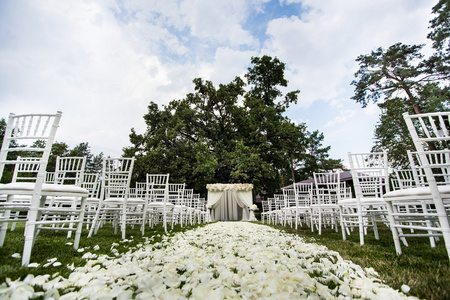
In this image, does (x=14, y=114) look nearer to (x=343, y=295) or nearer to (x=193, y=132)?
(x=343, y=295)

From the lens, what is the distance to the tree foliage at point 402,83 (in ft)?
37.1

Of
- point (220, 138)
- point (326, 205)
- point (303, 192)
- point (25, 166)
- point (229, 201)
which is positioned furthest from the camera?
point (220, 138)

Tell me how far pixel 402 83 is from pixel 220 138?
12197 mm

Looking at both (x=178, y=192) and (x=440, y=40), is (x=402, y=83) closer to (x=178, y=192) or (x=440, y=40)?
(x=440, y=40)

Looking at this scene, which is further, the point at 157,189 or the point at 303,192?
the point at 303,192

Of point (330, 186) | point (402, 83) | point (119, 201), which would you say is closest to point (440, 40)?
point (402, 83)

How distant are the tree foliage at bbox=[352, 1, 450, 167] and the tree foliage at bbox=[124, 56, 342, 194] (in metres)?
5.13

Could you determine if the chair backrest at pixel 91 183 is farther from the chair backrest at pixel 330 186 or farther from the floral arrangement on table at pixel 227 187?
the floral arrangement on table at pixel 227 187

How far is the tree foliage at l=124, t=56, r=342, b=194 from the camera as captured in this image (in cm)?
1389

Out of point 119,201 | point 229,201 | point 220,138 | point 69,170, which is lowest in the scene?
point 229,201

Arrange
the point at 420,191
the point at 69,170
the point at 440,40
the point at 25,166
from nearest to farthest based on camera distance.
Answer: the point at 420,191
the point at 69,170
the point at 25,166
the point at 440,40

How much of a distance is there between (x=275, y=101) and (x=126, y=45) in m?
13.3

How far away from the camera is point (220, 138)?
637 inches

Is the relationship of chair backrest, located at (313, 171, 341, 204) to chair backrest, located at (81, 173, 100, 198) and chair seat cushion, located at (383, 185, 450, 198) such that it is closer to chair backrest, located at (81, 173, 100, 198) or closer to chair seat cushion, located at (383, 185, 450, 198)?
chair seat cushion, located at (383, 185, 450, 198)
